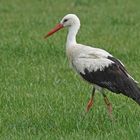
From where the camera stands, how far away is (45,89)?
9586 millimetres

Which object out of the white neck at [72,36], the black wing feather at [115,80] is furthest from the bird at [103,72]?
the white neck at [72,36]

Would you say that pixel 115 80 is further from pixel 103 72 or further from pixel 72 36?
pixel 72 36

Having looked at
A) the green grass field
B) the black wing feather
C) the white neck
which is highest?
the white neck

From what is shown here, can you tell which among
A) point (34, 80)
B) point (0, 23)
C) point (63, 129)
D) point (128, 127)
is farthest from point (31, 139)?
point (0, 23)

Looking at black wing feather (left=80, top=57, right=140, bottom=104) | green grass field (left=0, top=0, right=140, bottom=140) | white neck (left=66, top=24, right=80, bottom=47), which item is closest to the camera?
green grass field (left=0, top=0, right=140, bottom=140)

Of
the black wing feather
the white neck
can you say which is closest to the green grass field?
the black wing feather

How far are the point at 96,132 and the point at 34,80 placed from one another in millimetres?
3019

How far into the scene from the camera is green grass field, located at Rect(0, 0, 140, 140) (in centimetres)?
748

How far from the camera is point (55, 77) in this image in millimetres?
10438

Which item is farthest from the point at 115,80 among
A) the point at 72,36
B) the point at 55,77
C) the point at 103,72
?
the point at 55,77

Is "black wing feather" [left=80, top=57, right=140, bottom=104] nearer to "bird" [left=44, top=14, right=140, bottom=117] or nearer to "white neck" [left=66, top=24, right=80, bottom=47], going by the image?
"bird" [left=44, top=14, right=140, bottom=117]

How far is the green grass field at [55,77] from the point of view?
748 centimetres

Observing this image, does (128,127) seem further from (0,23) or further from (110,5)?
(110,5)

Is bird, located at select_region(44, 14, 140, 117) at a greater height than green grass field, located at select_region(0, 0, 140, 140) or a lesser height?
greater
